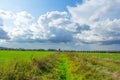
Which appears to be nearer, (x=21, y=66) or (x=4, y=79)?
(x=4, y=79)

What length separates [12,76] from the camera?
1369 cm

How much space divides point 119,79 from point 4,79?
7613 millimetres

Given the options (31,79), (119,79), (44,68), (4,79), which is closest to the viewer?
(4,79)

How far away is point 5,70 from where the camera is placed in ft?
46.0

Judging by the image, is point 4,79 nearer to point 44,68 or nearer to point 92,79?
point 92,79

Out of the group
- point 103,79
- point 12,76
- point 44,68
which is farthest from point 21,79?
point 44,68

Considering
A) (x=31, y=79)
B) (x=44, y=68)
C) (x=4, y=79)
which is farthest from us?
(x=44, y=68)

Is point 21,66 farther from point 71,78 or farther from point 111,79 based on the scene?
point 111,79

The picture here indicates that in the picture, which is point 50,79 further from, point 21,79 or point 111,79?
point 111,79

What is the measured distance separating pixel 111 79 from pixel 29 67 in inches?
246

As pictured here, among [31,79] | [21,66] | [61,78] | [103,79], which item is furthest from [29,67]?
[103,79]

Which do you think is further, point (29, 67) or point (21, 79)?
point (29, 67)

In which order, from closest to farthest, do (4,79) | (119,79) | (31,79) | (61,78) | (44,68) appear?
(4,79)
(31,79)
(119,79)
(61,78)
(44,68)

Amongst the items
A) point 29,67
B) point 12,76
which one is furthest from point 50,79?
point 12,76
